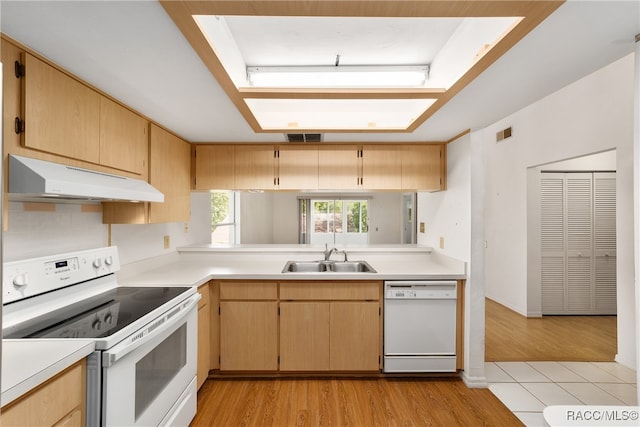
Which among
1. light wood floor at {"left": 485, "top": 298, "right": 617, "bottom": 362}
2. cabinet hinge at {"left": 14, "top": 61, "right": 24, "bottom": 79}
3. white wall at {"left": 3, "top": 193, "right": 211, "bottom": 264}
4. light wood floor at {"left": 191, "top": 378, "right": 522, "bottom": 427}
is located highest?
cabinet hinge at {"left": 14, "top": 61, "right": 24, "bottom": 79}

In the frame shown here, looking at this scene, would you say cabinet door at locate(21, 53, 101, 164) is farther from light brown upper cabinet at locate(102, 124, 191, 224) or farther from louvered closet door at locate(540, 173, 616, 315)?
louvered closet door at locate(540, 173, 616, 315)

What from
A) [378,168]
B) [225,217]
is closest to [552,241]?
[378,168]

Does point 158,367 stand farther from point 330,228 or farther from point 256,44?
point 330,228

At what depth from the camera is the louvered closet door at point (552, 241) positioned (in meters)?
4.20

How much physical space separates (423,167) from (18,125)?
285 cm

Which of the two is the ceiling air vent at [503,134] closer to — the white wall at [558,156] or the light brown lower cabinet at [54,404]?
the white wall at [558,156]

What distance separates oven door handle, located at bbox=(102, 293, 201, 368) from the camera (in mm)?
1290

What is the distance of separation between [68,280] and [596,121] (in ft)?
15.7

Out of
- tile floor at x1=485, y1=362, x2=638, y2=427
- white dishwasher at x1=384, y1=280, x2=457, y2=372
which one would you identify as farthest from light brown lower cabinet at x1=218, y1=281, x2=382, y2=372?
tile floor at x1=485, y1=362, x2=638, y2=427

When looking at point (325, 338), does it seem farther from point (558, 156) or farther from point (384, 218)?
point (384, 218)

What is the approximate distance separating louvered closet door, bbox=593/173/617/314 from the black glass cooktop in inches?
198

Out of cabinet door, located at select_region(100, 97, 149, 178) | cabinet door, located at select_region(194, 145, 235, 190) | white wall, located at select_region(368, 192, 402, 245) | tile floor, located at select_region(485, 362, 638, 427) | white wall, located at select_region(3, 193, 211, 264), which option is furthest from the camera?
white wall, located at select_region(368, 192, 402, 245)

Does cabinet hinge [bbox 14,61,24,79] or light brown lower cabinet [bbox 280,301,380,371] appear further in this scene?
light brown lower cabinet [bbox 280,301,380,371]

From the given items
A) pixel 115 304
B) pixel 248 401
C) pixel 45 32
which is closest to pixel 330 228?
pixel 248 401
